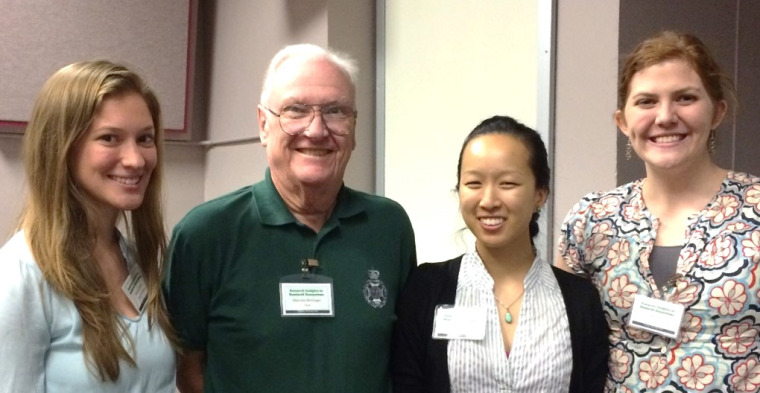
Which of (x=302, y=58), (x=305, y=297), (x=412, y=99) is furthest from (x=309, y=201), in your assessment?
(x=412, y=99)

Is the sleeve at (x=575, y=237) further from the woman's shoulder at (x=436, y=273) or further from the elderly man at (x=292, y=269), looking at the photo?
the elderly man at (x=292, y=269)

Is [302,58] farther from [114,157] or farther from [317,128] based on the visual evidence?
[114,157]

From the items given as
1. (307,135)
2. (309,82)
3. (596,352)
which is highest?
(309,82)

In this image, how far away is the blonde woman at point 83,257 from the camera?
4.73 feet

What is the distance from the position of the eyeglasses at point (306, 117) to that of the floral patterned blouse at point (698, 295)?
783mm

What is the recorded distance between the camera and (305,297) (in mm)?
1753

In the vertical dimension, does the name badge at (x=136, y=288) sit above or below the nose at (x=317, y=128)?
below

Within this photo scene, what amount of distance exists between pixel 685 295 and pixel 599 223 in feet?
1.03

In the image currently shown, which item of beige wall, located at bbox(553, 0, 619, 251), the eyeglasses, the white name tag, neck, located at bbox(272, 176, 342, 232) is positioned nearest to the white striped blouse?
the white name tag

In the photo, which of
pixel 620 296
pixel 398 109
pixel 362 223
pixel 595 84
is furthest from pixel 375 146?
pixel 620 296

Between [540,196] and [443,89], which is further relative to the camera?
[443,89]

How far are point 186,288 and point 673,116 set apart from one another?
1.31 m

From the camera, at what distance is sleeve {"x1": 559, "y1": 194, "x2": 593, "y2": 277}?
1.96 meters

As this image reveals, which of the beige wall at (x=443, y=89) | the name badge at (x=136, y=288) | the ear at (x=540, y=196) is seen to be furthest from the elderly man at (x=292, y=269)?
the beige wall at (x=443, y=89)
